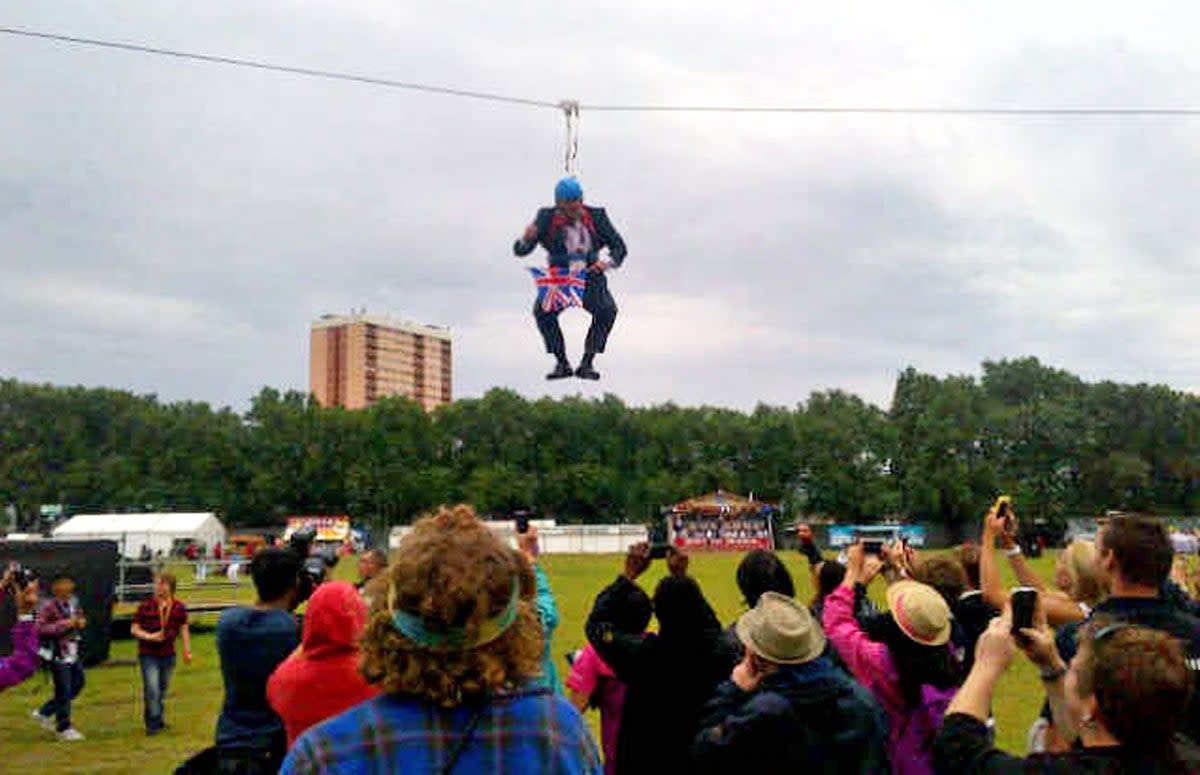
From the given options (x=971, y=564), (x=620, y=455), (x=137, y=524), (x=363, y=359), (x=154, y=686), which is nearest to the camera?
(x=971, y=564)

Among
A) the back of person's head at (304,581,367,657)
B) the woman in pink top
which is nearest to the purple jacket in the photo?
the back of person's head at (304,581,367,657)

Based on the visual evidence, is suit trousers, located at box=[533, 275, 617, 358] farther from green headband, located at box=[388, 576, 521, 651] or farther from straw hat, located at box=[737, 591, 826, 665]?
green headband, located at box=[388, 576, 521, 651]

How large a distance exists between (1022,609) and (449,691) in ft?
5.14

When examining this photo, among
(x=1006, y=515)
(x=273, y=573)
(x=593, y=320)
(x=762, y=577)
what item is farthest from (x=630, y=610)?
(x=593, y=320)

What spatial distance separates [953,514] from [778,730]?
8150 cm

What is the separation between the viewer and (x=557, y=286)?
11930 millimetres

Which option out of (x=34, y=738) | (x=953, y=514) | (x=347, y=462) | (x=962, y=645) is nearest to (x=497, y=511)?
(x=347, y=462)

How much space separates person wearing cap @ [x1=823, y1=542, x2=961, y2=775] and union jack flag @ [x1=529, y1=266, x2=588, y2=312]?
7.72 meters

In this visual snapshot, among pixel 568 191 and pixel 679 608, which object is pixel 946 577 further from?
pixel 568 191

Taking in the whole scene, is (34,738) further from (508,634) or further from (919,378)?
(919,378)

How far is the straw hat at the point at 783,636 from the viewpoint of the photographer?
11.7 feet

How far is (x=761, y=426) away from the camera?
8625 centimetres

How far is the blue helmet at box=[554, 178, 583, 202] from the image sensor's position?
11.6m

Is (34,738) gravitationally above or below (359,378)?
below
